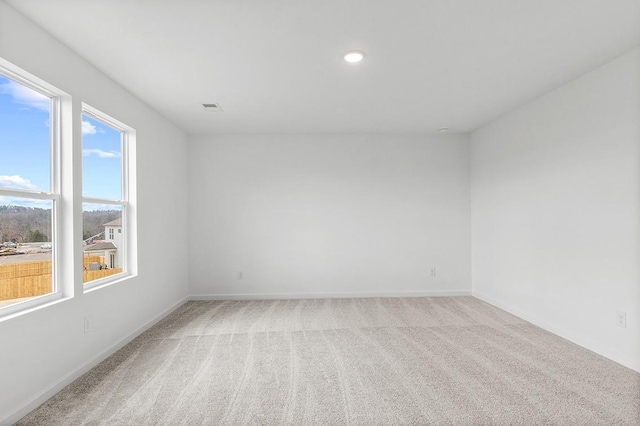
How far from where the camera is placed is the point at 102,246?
121 inches

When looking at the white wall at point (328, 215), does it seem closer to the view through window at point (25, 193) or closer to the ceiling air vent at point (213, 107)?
the ceiling air vent at point (213, 107)

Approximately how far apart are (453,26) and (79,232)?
3110 millimetres

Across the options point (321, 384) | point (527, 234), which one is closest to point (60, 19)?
point (321, 384)

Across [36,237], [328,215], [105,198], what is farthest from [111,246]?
[328,215]

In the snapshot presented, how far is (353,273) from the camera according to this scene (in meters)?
5.10

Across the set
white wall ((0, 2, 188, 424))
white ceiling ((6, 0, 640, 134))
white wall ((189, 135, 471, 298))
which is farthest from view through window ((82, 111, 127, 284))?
white wall ((189, 135, 471, 298))

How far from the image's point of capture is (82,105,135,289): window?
2865 mm

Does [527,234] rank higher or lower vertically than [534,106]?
lower

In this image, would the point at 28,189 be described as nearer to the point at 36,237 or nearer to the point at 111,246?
the point at 36,237

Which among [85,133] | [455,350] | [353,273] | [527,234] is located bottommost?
[455,350]

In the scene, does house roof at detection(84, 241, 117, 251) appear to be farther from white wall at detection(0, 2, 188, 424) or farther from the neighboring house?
white wall at detection(0, 2, 188, 424)

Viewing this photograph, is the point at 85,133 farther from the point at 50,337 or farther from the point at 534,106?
the point at 534,106

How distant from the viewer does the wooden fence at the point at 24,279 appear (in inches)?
81.3

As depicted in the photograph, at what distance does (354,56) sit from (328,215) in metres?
2.80
